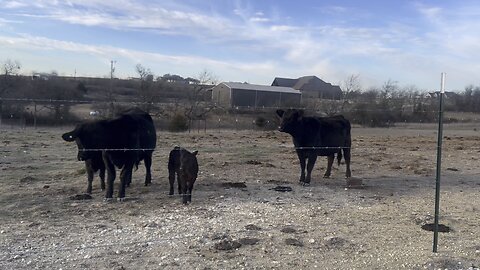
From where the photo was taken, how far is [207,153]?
1666 centimetres

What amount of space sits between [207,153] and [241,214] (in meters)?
8.20

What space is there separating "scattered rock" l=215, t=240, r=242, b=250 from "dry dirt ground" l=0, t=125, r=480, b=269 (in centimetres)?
1

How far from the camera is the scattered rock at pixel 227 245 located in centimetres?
657

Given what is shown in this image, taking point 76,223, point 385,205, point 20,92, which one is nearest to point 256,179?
point 385,205

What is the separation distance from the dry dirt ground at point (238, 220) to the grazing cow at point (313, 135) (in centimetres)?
62

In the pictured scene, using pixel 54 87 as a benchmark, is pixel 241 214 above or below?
below

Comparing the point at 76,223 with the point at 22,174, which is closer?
the point at 76,223

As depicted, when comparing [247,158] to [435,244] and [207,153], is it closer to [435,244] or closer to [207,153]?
[207,153]

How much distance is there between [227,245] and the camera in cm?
664

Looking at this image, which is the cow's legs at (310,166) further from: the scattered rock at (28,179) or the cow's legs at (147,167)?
the scattered rock at (28,179)

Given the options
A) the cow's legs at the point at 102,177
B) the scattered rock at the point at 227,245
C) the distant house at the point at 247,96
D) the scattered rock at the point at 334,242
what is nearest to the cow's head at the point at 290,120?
the cow's legs at the point at 102,177

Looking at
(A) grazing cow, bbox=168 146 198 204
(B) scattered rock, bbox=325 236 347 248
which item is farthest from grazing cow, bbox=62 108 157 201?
(B) scattered rock, bbox=325 236 347 248

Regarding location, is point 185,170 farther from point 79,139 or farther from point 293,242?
point 293,242

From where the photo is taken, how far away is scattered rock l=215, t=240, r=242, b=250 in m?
6.57
